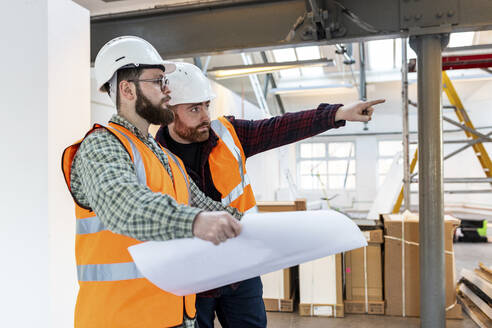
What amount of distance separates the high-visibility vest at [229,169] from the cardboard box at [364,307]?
3332 millimetres

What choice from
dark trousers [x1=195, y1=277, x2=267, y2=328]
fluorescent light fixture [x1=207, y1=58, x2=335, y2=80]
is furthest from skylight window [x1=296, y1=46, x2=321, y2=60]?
dark trousers [x1=195, y1=277, x2=267, y2=328]

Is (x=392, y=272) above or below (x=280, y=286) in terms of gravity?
above

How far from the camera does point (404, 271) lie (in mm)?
4871

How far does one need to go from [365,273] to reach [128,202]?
4574 millimetres

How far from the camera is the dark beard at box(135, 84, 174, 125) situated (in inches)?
56.0

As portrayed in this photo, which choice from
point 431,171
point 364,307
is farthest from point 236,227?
point 364,307

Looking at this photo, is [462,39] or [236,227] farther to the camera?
[462,39]

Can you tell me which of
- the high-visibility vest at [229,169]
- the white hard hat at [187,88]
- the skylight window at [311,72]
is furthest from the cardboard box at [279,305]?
the skylight window at [311,72]

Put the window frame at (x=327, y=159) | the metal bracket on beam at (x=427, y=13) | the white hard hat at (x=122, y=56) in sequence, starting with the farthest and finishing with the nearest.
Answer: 1. the window frame at (x=327, y=159)
2. the metal bracket on beam at (x=427, y=13)
3. the white hard hat at (x=122, y=56)

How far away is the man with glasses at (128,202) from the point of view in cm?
94

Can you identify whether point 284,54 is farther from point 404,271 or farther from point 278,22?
point 404,271

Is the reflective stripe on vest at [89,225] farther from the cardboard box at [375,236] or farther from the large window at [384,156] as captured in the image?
the large window at [384,156]

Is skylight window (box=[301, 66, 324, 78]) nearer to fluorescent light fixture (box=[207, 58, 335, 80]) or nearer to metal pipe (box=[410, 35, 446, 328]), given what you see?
fluorescent light fixture (box=[207, 58, 335, 80])

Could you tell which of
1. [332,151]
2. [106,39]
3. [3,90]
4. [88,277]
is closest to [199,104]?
[88,277]
